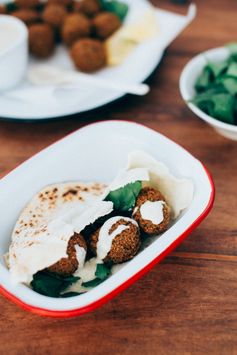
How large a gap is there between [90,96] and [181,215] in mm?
442

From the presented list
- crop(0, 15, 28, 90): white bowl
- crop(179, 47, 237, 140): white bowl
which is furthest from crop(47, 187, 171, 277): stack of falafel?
crop(0, 15, 28, 90): white bowl

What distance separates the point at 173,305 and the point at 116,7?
2.97ft

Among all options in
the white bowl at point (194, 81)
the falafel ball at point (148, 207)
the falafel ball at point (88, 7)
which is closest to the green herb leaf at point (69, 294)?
the falafel ball at point (148, 207)

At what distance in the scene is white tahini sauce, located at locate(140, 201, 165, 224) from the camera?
0.81 meters

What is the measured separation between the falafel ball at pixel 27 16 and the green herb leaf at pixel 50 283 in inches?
32.6

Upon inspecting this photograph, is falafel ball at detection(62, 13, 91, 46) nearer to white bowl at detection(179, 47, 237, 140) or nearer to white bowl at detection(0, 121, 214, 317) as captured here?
white bowl at detection(179, 47, 237, 140)

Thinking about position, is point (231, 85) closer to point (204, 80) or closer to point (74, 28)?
point (204, 80)

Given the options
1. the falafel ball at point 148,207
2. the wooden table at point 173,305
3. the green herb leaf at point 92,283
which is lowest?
the wooden table at point 173,305

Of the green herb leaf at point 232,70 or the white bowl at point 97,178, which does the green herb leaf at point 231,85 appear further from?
the white bowl at point 97,178

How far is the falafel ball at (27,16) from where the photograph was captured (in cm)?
138

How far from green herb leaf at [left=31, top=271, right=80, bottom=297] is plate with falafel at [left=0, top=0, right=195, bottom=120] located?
0.46 meters

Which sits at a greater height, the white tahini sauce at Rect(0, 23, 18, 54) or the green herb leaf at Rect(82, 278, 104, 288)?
the white tahini sauce at Rect(0, 23, 18, 54)

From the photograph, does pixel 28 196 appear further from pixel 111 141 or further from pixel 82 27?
pixel 82 27

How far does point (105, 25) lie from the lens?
1365mm
